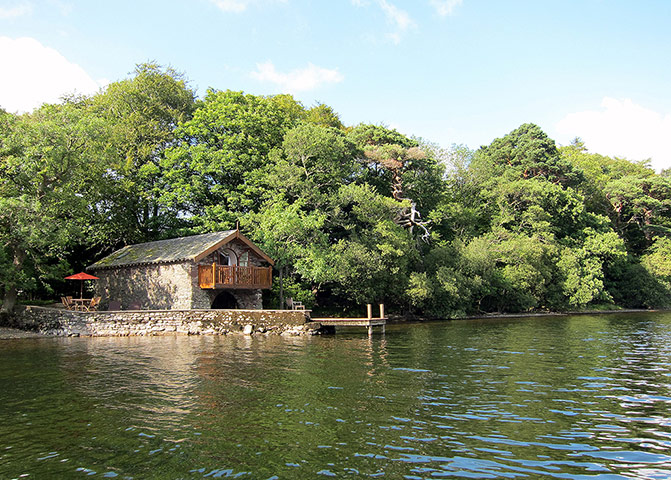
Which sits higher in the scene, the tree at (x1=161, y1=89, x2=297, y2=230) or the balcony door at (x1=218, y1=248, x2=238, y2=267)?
the tree at (x1=161, y1=89, x2=297, y2=230)

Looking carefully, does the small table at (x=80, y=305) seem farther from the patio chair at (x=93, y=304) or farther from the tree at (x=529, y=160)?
the tree at (x=529, y=160)

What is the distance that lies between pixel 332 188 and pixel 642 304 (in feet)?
117

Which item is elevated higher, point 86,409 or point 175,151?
point 175,151

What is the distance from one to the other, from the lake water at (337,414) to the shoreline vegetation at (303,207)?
505 inches

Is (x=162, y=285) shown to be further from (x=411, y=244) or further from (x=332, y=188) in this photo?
(x=411, y=244)

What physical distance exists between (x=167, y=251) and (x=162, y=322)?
5529mm

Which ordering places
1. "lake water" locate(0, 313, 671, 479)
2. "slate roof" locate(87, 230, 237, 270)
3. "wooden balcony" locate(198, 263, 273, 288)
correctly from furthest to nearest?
"slate roof" locate(87, 230, 237, 270) → "wooden balcony" locate(198, 263, 273, 288) → "lake water" locate(0, 313, 671, 479)

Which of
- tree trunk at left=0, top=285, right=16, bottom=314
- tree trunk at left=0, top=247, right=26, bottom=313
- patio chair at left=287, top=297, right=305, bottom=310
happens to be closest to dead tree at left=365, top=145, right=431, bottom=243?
patio chair at left=287, top=297, right=305, bottom=310

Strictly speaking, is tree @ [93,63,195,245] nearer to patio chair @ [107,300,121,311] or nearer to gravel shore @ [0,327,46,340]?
patio chair @ [107,300,121,311]

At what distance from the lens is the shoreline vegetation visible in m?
27.2

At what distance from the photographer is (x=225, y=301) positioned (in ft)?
107

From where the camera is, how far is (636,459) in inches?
293

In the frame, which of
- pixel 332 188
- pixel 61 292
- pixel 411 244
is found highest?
pixel 332 188

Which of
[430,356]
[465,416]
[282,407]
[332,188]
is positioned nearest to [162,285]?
[332,188]
